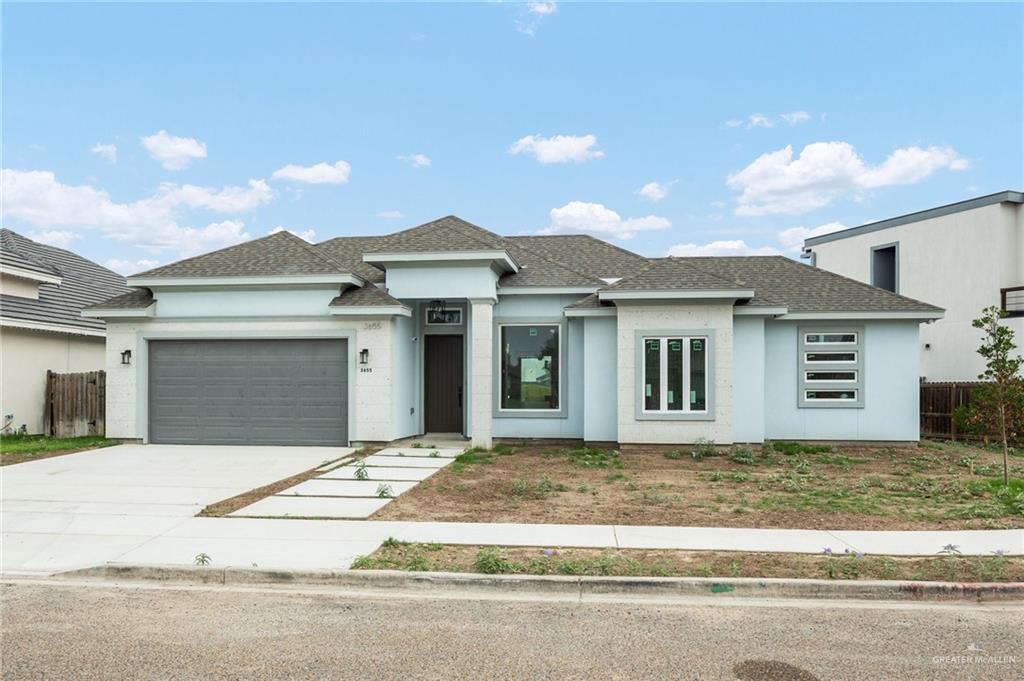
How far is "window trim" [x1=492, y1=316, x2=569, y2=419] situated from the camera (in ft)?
51.2

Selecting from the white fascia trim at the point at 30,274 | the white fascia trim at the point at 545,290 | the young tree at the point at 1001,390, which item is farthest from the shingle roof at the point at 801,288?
the white fascia trim at the point at 30,274

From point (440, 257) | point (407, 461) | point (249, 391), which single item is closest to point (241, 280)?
point (249, 391)

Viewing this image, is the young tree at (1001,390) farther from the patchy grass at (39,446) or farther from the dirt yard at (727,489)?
the patchy grass at (39,446)

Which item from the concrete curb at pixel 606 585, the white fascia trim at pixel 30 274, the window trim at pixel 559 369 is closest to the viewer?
the concrete curb at pixel 606 585

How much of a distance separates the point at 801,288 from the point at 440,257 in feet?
28.7

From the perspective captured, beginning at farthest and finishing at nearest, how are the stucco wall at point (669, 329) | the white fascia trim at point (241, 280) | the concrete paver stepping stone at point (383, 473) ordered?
the white fascia trim at point (241, 280)
the stucco wall at point (669, 329)
the concrete paver stepping stone at point (383, 473)

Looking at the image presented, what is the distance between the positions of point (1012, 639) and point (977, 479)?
7611mm

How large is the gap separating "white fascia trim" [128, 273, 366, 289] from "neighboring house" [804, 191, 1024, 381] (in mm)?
20457

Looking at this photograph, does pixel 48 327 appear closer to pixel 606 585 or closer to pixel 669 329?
pixel 669 329

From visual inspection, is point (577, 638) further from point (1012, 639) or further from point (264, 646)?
point (1012, 639)

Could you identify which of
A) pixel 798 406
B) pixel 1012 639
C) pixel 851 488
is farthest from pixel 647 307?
pixel 1012 639

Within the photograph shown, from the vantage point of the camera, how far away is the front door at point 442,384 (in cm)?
1688

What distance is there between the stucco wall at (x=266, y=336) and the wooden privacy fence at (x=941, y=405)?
14366mm

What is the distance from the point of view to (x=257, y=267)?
50.2ft
